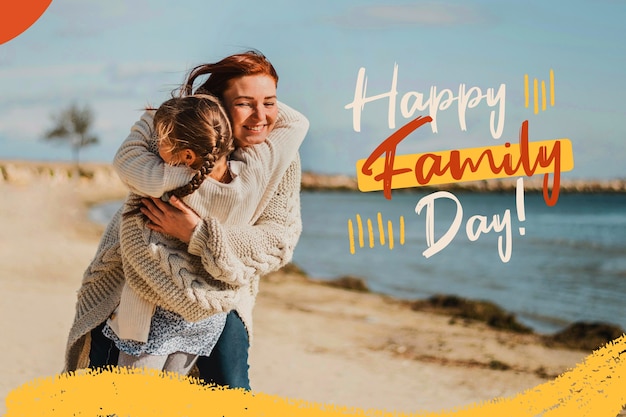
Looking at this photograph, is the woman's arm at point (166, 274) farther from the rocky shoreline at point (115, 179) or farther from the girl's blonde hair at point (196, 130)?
the rocky shoreline at point (115, 179)

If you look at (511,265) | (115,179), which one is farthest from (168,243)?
(115,179)

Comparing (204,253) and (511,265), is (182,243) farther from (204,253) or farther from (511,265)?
(511,265)

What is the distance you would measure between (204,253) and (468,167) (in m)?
3.67

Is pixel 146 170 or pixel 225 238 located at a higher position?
pixel 146 170

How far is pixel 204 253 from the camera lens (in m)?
2.45

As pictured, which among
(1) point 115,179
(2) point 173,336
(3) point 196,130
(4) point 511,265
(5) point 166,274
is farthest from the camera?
(1) point 115,179

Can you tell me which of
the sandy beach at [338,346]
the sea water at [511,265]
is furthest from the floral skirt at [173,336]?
the sea water at [511,265]

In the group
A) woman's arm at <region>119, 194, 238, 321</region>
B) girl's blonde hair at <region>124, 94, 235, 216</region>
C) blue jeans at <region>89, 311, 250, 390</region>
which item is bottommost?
blue jeans at <region>89, 311, 250, 390</region>

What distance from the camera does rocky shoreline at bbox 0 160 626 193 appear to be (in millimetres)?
33178

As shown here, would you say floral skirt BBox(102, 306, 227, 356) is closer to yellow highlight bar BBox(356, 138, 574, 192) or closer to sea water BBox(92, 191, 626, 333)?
yellow highlight bar BBox(356, 138, 574, 192)

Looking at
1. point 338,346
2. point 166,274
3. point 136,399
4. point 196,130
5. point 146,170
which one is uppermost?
point 196,130

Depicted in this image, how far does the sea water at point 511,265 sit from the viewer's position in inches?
553

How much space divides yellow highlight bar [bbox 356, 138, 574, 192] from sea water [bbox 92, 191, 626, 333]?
621 mm

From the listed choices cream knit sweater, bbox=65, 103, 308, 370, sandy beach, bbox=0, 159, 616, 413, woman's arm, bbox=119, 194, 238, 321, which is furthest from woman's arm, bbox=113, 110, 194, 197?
sandy beach, bbox=0, 159, 616, 413
